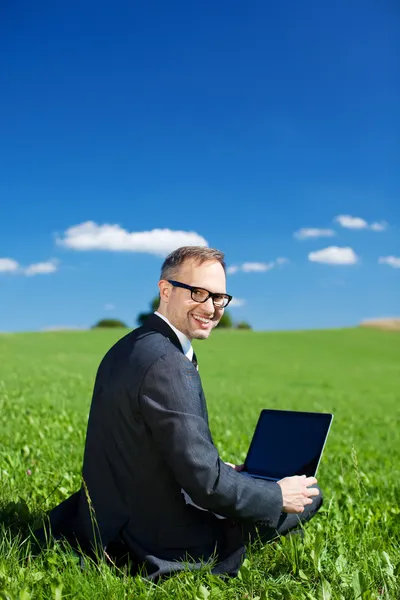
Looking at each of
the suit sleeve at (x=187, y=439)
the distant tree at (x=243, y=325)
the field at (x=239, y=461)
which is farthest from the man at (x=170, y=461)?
the distant tree at (x=243, y=325)

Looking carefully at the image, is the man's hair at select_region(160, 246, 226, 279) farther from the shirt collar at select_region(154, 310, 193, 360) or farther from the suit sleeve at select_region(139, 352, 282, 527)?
the suit sleeve at select_region(139, 352, 282, 527)

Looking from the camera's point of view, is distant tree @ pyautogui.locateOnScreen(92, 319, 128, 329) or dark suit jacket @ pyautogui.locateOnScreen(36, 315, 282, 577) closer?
dark suit jacket @ pyautogui.locateOnScreen(36, 315, 282, 577)

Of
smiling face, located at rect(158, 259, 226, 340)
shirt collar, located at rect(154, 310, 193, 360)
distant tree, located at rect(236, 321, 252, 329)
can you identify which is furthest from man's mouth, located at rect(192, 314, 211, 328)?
distant tree, located at rect(236, 321, 252, 329)

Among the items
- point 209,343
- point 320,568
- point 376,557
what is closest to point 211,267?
point 320,568

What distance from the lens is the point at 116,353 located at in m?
4.21

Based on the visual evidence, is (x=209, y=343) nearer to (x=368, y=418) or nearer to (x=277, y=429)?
(x=368, y=418)

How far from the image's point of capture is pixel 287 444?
182 inches

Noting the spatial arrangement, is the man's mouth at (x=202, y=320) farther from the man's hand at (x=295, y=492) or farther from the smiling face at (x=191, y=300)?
the man's hand at (x=295, y=492)

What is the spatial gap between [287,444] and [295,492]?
1.49 feet

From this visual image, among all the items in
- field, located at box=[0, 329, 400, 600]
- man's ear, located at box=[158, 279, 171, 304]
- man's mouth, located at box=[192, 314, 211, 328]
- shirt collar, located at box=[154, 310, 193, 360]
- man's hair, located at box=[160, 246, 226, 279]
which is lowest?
field, located at box=[0, 329, 400, 600]

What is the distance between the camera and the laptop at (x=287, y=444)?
175 inches

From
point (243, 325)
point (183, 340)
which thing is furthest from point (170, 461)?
point (243, 325)

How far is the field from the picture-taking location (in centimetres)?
415

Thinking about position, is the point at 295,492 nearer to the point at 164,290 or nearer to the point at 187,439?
the point at 187,439
